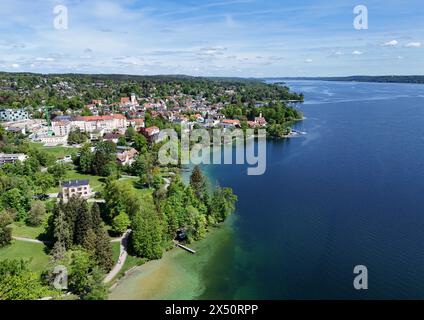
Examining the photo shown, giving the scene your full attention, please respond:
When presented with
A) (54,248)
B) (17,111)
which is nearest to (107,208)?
(54,248)

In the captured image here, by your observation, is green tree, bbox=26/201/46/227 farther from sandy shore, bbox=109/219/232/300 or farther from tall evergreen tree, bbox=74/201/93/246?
sandy shore, bbox=109/219/232/300

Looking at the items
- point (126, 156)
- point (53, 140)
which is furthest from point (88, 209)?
point (53, 140)

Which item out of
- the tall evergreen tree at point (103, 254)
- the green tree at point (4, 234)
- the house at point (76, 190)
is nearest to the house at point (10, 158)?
the house at point (76, 190)

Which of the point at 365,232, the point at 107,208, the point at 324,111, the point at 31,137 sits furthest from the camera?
the point at 324,111

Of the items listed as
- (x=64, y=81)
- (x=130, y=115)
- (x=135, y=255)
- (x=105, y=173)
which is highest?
(x=64, y=81)
